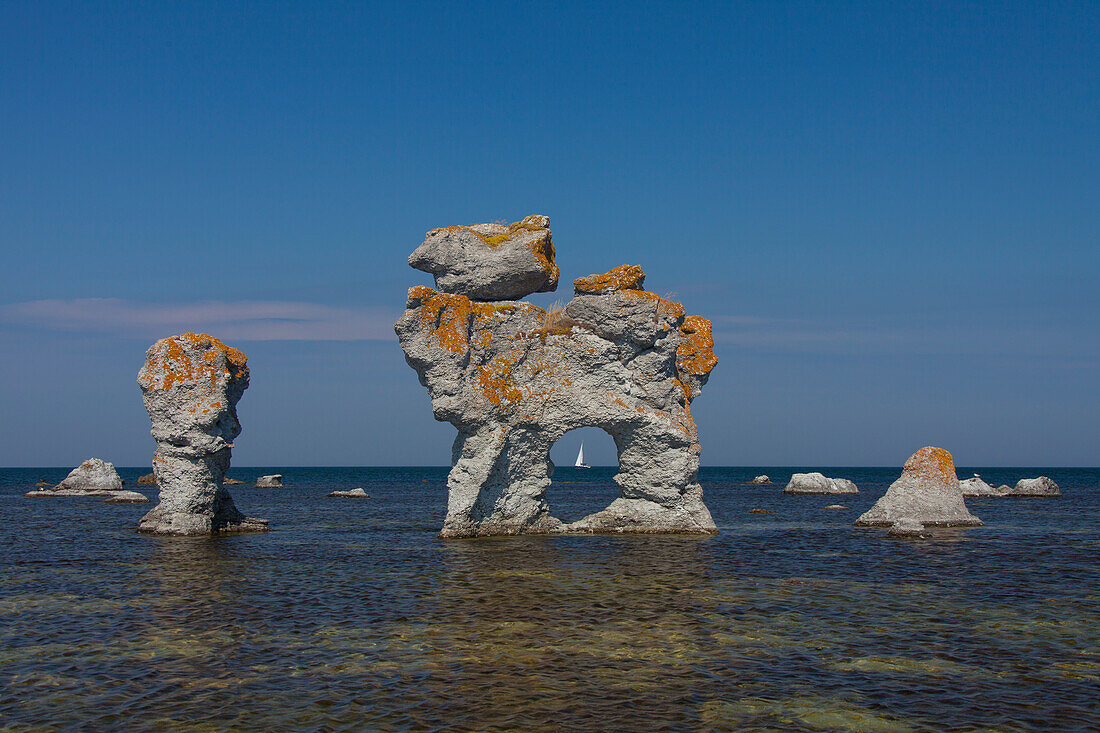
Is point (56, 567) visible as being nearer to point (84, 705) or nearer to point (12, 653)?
point (12, 653)

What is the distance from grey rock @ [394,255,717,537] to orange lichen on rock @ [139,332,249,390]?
815 cm

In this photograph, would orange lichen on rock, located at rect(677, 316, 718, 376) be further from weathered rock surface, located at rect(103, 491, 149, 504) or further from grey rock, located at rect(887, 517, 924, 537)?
weathered rock surface, located at rect(103, 491, 149, 504)

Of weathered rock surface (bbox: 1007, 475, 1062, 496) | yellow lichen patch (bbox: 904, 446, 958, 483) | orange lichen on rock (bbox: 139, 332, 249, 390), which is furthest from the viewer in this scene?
weathered rock surface (bbox: 1007, 475, 1062, 496)

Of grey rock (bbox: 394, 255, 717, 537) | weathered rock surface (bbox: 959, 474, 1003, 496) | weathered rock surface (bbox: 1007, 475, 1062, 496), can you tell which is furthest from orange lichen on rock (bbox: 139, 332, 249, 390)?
weathered rock surface (bbox: 1007, 475, 1062, 496)

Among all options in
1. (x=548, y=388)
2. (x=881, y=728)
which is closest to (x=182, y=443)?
(x=548, y=388)

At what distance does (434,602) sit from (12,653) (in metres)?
7.18

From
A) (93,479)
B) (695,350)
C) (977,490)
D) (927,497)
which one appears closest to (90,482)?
(93,479)

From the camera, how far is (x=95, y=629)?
15109mm

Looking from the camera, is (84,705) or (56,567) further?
(56,567)

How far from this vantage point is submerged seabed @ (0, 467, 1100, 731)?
10461mm

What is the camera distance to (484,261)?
1158 inches

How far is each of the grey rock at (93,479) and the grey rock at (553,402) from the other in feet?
180

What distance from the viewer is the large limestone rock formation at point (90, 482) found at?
6931 centimetres

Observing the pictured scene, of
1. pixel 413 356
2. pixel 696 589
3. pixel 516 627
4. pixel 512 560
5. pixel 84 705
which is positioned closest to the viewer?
pixel 84 705
